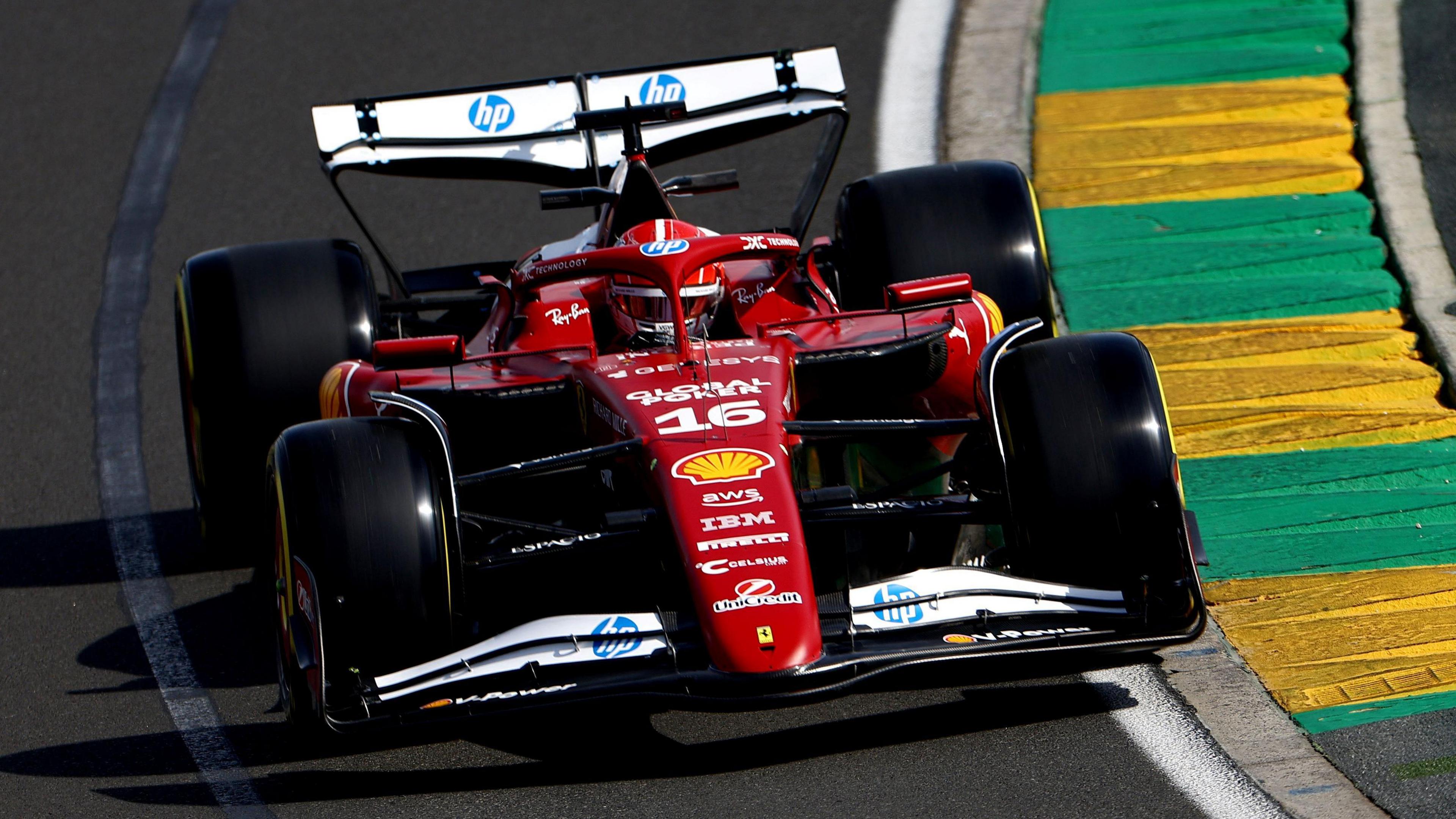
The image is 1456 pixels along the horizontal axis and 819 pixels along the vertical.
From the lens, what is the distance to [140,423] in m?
8.71

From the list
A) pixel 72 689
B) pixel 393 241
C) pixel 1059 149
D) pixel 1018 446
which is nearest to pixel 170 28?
pixel 393 241

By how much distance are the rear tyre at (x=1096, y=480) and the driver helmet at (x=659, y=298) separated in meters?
1.46

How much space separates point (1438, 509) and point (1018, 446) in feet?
6.38

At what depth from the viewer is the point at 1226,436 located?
284 inches

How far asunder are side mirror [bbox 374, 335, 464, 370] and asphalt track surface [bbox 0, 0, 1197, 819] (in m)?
1.15

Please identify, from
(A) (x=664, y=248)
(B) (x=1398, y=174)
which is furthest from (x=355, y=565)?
(B) (x=1398, y=174)

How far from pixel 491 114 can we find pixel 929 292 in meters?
2.66

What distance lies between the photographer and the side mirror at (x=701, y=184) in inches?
294

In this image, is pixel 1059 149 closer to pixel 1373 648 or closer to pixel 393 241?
pixel 393 241

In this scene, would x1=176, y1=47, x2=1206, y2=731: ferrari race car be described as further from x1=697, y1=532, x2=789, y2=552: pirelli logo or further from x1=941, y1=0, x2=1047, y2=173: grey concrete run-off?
x1=941, y1=0, x2=1047, y2=173: grey concrete run-off

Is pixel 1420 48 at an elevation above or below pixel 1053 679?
above

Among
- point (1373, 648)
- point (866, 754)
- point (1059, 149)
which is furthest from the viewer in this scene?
point (1059, 149)

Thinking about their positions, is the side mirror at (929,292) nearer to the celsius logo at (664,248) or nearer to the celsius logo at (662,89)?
the celsius logo at (664,248)

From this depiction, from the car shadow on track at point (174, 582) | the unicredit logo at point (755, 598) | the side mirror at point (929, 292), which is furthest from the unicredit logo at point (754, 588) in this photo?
the car shadow on track at point (174, 582)
